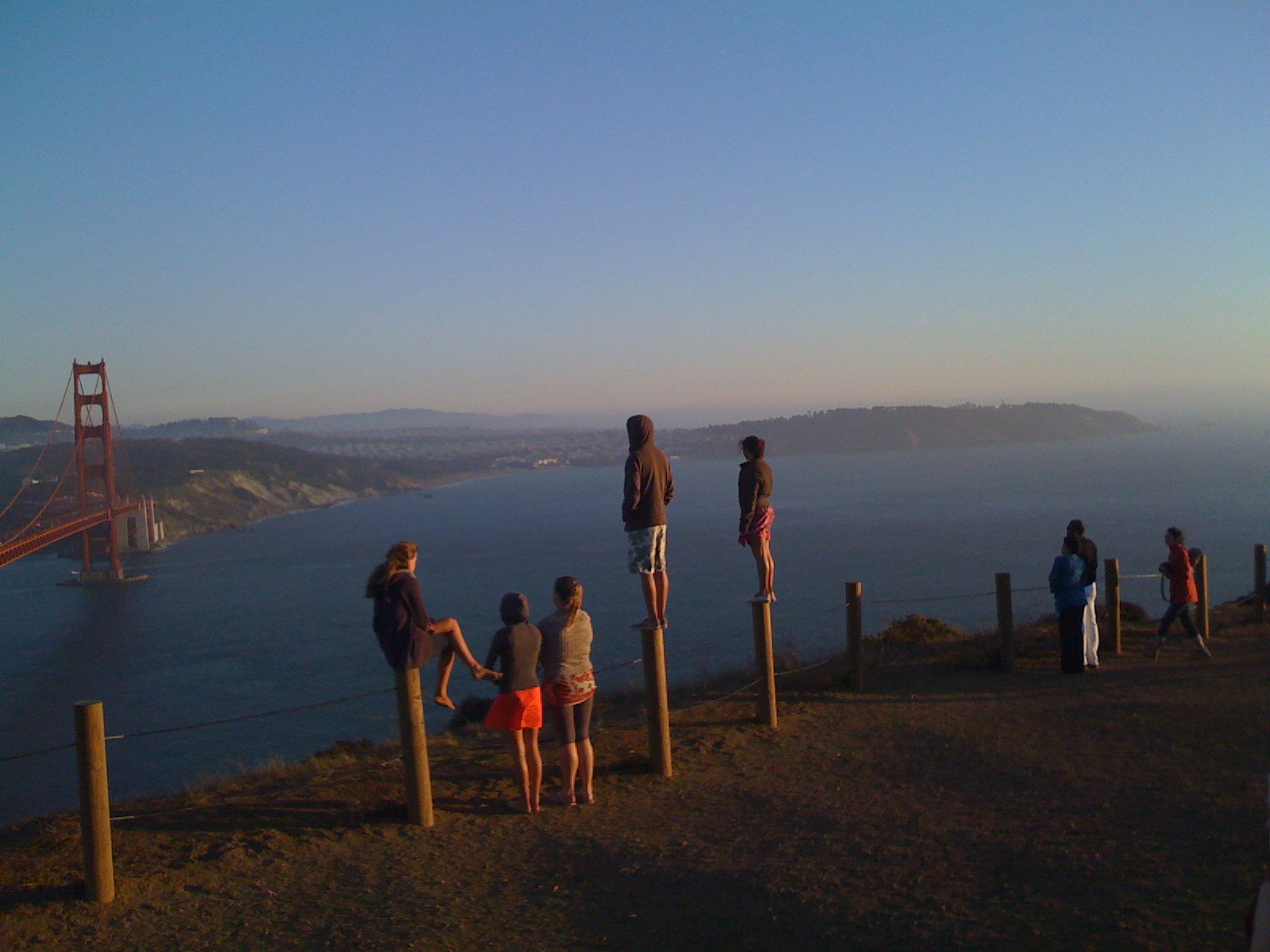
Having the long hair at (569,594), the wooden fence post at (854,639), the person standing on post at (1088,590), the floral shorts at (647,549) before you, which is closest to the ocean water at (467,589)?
the person standing on post at (1088,590)

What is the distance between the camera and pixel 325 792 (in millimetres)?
6934

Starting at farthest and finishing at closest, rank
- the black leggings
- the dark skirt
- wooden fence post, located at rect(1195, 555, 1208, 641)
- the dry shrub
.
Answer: the dry shrub
wooden fence post, located at rect(1195, 555, 1208, 641)
the dark skirt
the black leggings

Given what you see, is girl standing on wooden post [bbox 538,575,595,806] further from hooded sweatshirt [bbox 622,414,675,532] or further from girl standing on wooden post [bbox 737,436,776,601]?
girl standing on wooden post [bbox 737,436,776,601]

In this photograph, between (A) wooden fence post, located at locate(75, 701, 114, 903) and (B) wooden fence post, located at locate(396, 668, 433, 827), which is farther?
(B) wooden fence post, located at locate(396, 668, 433, 827)

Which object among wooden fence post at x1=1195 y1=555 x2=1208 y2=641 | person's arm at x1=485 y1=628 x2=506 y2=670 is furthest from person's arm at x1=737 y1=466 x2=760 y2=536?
wooden fence post at x1=1195 y1=555 x2=1208 y2=641

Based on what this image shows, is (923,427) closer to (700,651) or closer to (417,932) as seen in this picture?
(700,651)

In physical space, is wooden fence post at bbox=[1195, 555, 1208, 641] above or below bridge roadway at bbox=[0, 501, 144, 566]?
above

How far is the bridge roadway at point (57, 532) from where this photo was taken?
42156 millimetres

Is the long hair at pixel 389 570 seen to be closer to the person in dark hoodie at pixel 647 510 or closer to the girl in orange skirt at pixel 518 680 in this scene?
the girl in orange skirt at pixel 518 680

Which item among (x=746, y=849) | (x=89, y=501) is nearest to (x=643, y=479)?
(x=746, y=849)

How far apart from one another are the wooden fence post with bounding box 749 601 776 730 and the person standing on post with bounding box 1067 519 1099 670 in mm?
3698

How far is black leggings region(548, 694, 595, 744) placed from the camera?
20.8ft

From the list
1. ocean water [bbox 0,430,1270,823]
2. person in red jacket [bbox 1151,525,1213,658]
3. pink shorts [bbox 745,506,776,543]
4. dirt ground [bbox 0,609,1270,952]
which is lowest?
ocean water [bbox 0,430,1270,823]

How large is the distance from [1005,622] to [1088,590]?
91 cm
